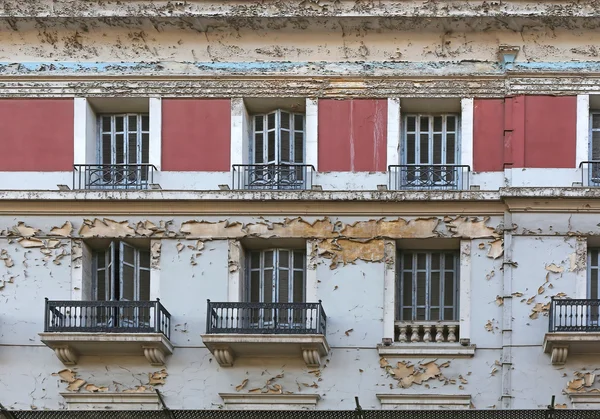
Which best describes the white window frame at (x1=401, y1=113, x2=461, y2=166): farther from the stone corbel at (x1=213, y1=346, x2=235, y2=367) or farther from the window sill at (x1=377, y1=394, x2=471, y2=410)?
the stone corbel at (x1=213, y1=346, x2=235, y2=367)

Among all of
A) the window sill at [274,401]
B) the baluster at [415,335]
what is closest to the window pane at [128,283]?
the window sill at [274,401]

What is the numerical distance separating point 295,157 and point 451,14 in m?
3.95

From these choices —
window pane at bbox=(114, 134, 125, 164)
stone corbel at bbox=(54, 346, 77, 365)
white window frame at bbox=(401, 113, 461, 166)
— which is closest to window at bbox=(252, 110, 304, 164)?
white window frame at bbox=(401, 113, 461, 166)

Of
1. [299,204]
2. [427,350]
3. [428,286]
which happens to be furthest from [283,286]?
[427,350]

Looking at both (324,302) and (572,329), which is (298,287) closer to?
(324,302)

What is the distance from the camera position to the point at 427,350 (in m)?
30.0

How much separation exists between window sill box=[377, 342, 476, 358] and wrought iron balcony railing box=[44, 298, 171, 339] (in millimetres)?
4031

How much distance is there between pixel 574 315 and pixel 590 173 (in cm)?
274

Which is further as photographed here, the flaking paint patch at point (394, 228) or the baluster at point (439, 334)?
the flaking paint patch at point (394, 228)

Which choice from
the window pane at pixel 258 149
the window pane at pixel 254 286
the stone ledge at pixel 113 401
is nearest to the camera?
the stone ledge at pixel 113 401

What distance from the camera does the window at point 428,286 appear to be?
30766mm

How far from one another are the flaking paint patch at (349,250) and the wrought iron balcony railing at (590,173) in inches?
152

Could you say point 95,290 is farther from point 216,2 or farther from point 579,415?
point 579,415

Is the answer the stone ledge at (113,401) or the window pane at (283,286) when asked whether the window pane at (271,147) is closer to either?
the window pane at (283,286)
